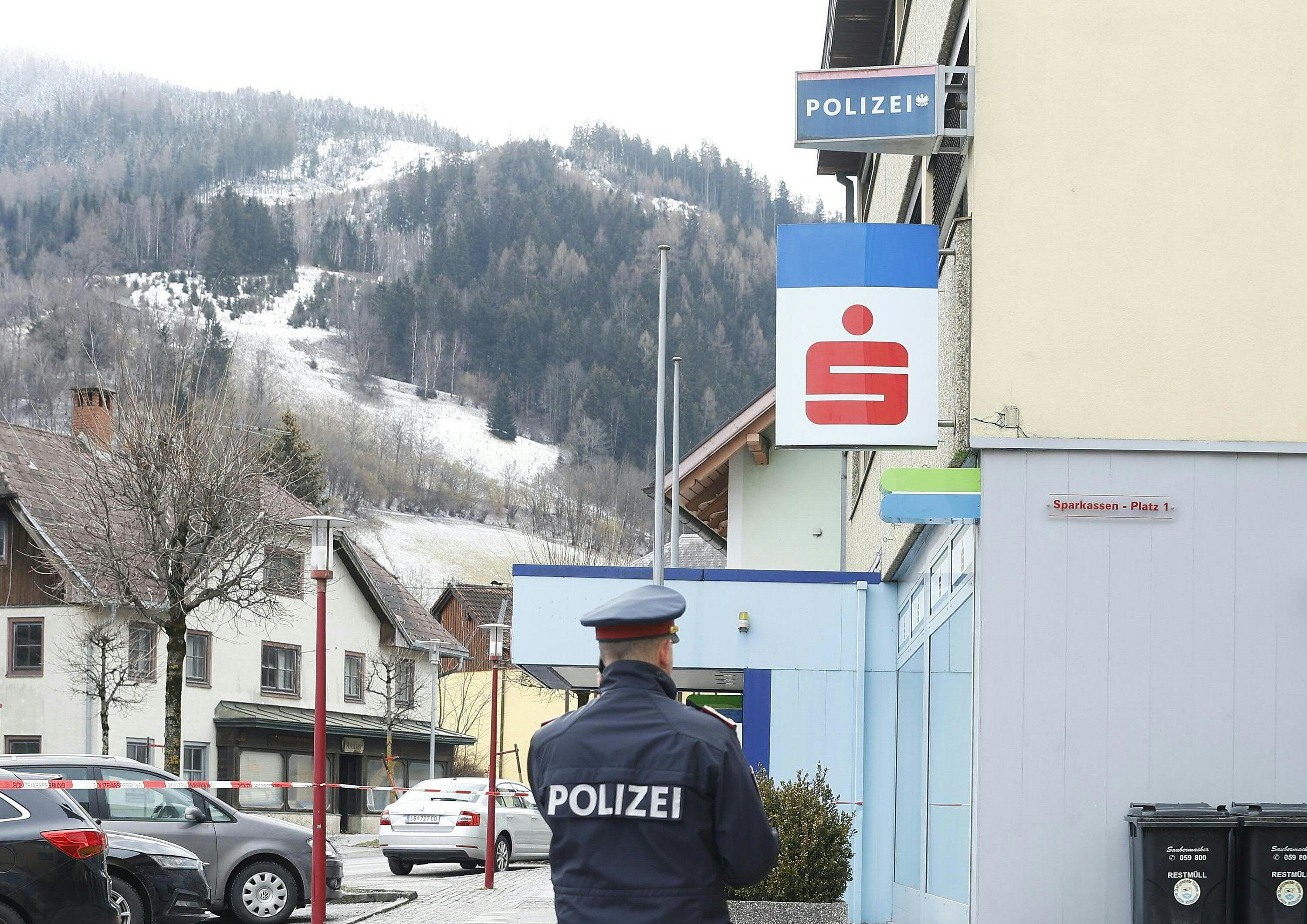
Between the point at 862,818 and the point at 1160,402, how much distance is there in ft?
22.9

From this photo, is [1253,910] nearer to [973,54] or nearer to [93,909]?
[973,54]

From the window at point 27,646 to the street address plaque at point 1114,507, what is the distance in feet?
110

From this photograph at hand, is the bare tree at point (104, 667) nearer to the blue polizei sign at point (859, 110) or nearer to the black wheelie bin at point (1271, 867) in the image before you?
the blue polizei sign at point (859, 110)

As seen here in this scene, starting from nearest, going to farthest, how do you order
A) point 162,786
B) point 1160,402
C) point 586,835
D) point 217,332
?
point 586,835 < point 1160,402 < point 162,786 < point 217,332

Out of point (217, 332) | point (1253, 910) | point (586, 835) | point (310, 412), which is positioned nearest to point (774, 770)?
point (1253, 910)

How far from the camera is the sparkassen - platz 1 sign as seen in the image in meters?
10.2

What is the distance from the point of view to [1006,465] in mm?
9570

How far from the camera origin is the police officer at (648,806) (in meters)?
3.95

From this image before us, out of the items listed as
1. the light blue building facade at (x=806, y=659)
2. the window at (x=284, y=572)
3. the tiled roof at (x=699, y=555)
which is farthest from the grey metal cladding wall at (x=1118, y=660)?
the tiled roof at (x=699, y=555)

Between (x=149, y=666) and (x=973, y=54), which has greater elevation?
(x=973, y=54)

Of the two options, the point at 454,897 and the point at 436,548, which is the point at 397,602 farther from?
the point at 436,548

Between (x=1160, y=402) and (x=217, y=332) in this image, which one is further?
(x=217, y=332)

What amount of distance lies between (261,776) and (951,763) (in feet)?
112

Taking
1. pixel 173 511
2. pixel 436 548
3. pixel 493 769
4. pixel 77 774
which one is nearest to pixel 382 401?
pixel 436 548
